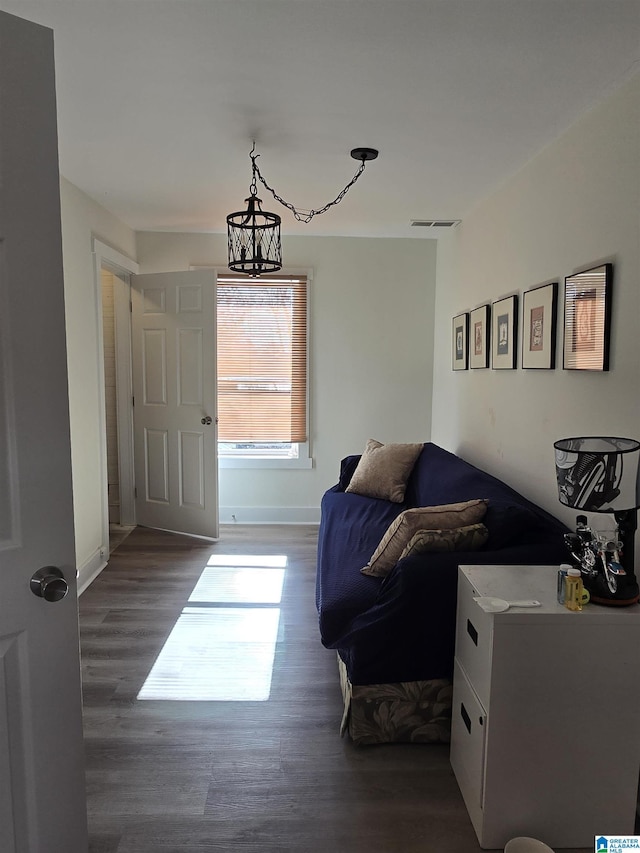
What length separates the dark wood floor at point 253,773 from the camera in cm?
172

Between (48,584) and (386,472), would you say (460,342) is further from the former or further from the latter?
(48,584)

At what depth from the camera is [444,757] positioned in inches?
81.6

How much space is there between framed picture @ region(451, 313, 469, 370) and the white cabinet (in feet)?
8.19

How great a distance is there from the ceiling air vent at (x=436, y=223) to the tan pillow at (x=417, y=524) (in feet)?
8.43

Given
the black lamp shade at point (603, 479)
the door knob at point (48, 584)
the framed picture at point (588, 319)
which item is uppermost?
the framed picture at point (588, 319)

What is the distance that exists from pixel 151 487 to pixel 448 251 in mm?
3117

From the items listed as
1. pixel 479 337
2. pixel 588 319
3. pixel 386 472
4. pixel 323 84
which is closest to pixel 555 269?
pixel 588 319

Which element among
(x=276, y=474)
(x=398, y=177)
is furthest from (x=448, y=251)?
(x=276, y=474)

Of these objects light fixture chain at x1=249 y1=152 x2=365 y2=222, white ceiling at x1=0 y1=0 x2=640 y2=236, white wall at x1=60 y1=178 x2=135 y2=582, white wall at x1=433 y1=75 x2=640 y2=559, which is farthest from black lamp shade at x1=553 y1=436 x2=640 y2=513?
white wall at x1=60 y1=178 x2=135 y2=582

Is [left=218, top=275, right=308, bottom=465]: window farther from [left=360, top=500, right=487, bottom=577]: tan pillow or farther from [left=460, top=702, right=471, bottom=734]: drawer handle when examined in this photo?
[left=460, top=702, right=471, bottom=734]: drawer handle

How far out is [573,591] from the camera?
1.67 m

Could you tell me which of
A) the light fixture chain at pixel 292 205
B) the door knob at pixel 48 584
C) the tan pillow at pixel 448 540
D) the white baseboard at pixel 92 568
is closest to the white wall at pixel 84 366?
the white baseboard at pixel 92 568

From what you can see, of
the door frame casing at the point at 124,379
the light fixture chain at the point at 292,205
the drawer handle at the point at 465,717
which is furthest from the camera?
the door frame casing at the point at 124,379

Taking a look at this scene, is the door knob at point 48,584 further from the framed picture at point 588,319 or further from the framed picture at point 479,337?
the framed picture at point 479,337
